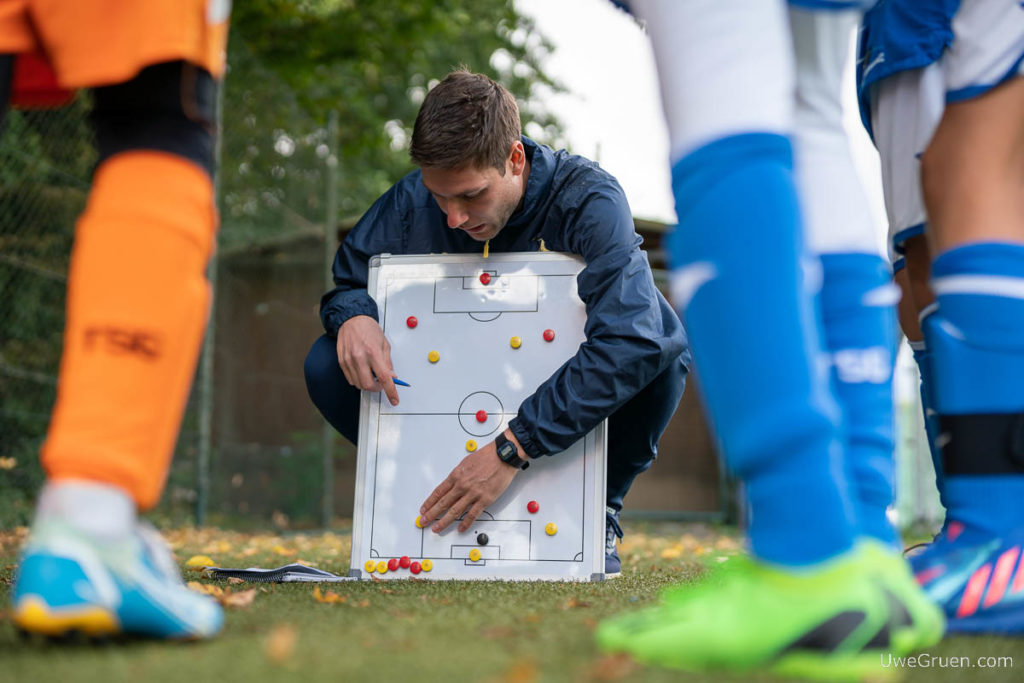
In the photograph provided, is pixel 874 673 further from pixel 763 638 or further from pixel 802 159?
pixel 802 159

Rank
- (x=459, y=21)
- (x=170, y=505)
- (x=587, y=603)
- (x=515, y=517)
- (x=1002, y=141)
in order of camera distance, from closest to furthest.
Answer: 1. (x=1002, y=141)
2. (x=587, y=603)
3. (x=515, y=517)
4. (x=170, y=505)
5. (x=459, y=21)

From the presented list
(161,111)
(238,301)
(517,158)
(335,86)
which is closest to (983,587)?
(161,111)

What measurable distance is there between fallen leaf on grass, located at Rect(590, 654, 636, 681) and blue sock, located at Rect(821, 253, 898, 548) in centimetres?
48

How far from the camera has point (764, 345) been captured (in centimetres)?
116

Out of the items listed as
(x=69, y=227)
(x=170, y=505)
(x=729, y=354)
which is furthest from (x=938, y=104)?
(x=170, y=505)

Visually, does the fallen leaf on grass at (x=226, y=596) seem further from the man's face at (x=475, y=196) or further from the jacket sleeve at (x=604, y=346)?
the man's face at (x=475, y=196)

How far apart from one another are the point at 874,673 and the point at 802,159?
31.1 inches

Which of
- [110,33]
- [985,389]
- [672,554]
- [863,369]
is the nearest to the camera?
[110,33]

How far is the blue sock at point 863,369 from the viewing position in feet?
4.73

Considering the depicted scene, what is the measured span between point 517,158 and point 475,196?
0.78ft

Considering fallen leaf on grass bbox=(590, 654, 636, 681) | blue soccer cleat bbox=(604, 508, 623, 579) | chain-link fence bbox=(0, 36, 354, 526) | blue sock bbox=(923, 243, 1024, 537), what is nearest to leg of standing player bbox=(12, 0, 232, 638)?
fallen leaf on grass bbox=(590, 654, 636, 681)

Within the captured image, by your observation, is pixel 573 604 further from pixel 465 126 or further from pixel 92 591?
pixel 465 126

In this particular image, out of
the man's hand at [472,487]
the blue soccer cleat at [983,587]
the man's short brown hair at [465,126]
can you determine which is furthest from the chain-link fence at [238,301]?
the blue soccer cleat at [983,587]

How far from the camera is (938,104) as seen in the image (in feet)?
5.74
